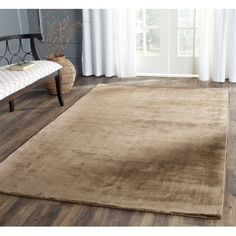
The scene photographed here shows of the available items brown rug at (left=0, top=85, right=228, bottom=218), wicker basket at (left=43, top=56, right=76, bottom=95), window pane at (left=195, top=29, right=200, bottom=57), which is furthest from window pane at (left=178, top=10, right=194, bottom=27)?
wicker basket at (left=43, top=56, right=76, bottom=95)

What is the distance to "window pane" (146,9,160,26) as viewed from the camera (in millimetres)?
4285

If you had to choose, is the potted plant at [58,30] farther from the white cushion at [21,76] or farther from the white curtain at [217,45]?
the white curtain at [217,45]

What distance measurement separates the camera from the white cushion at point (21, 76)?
8.59ft

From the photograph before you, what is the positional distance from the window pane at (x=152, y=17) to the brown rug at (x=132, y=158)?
52.1 inches

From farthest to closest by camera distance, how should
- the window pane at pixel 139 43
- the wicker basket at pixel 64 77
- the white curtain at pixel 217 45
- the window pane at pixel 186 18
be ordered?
the window pane at pixel 139 43 → the window pane at pixel 186 18 → the white curtain at pixel 217 45 → the wicker basket at pixel 64 77

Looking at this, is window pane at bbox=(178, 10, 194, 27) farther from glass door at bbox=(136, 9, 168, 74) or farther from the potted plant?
the potted plant

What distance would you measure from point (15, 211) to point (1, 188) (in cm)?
25

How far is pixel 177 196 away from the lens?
1.83 m

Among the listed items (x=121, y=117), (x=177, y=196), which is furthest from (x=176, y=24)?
(x=177, y=196)

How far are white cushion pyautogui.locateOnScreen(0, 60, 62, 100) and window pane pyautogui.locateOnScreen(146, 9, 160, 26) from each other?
1551mm

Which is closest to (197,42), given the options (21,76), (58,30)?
(58,30)

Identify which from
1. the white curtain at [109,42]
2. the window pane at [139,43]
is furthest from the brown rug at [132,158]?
the window pane at [139,43]

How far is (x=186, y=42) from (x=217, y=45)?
0.41 meters

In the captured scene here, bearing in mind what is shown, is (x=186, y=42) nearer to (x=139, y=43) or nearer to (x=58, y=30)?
(x=139, y=43)
